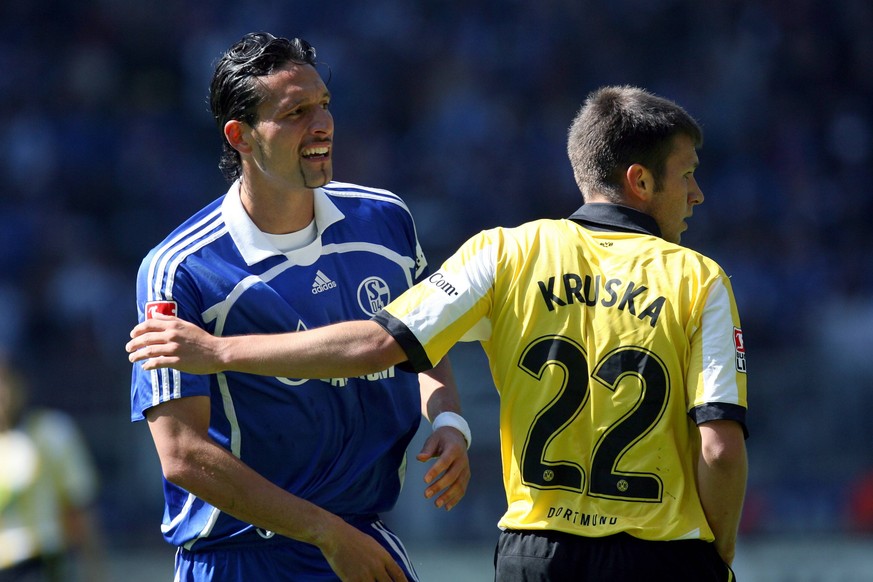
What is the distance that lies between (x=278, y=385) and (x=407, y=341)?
0.58m

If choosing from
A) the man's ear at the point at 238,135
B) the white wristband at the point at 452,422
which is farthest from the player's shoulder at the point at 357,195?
the white wristband at the point at 452,422

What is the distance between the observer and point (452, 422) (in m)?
3.60

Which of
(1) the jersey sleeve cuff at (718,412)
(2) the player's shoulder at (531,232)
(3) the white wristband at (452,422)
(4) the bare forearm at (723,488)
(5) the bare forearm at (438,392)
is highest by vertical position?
(2) the player's shoulder at (531,232)

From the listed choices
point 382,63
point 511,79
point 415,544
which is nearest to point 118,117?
point 382,63

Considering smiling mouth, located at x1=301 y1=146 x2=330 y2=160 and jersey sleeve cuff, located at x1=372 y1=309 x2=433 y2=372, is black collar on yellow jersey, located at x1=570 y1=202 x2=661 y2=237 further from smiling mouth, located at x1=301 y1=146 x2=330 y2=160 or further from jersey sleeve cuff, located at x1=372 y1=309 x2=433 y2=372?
smiling mouth, located at x1=301 y1=146 x2=330 y2=160

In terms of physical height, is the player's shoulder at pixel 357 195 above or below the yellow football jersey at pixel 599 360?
above

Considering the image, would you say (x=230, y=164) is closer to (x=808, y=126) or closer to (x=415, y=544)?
(x=415, y=544)

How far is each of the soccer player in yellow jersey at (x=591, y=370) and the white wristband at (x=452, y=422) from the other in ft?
1.36

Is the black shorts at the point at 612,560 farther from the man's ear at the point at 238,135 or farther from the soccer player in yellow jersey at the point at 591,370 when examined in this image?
the man's ear at the point at 238,135

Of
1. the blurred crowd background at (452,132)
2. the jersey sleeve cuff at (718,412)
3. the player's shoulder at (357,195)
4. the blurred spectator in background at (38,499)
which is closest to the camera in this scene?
the jersey sleeve cuff at (718,412)

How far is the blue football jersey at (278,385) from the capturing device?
343cm

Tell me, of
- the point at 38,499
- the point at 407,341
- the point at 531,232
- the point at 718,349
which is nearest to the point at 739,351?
the point at 718,349

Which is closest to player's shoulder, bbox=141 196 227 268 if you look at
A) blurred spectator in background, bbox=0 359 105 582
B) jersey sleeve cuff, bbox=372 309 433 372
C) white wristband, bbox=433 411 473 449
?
jersey sleeve cuff, bbox=372 309 433 372

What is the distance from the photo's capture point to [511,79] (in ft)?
47.3
